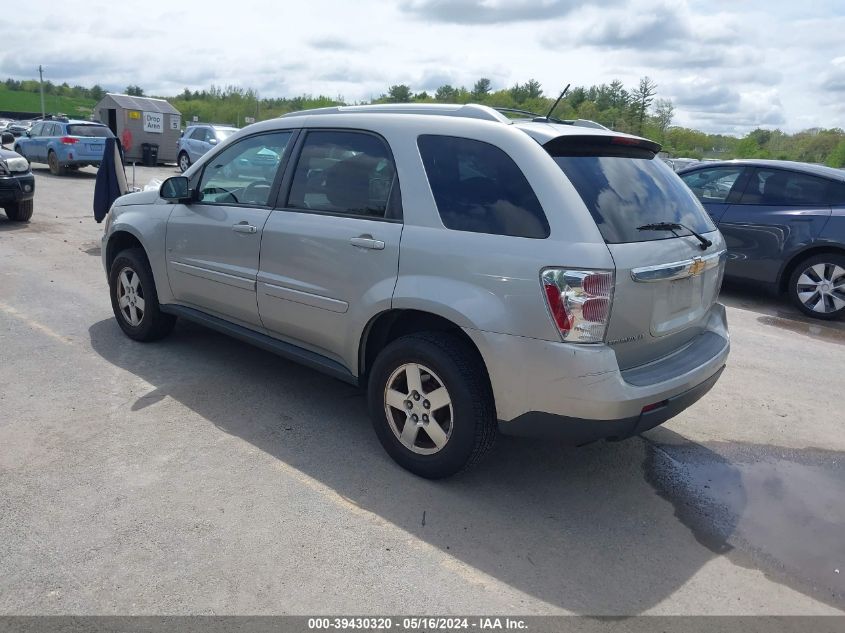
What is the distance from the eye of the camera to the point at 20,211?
36.4ft

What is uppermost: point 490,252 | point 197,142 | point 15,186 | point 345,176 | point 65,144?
point 345,176

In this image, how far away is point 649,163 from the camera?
380cm

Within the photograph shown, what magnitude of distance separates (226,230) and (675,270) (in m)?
2.87

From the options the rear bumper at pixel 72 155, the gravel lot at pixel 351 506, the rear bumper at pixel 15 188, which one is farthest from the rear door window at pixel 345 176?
the rear bumper at pixel 72 155

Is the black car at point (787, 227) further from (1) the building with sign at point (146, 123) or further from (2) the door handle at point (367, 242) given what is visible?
(1) the building with sign at point (146, 123)

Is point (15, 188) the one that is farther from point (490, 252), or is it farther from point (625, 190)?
point (625, 190)

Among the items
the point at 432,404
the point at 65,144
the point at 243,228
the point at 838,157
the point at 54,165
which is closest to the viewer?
the point at 432,404

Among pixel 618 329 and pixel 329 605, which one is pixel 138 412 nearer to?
pixel 329 605

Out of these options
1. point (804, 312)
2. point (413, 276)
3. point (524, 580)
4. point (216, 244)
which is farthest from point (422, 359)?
point (804, 312)

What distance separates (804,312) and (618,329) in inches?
237

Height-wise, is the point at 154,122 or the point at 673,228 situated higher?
the point at 154,122

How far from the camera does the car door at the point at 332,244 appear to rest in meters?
3.68

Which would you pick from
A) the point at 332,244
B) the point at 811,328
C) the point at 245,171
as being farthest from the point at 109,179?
the point at 811,328

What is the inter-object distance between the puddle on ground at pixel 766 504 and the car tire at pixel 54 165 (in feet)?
66.9
